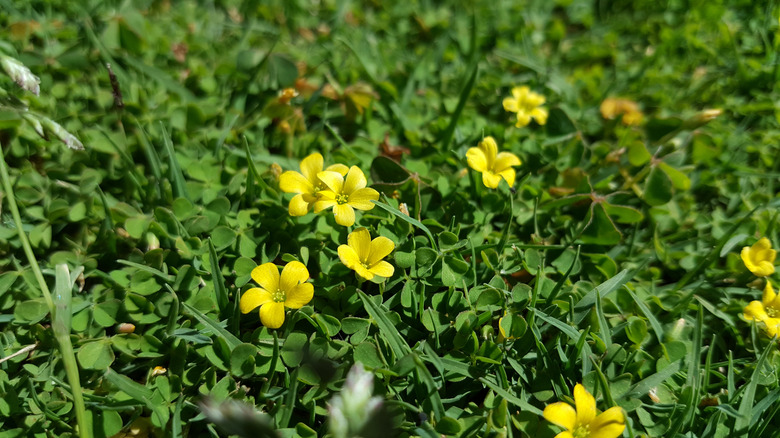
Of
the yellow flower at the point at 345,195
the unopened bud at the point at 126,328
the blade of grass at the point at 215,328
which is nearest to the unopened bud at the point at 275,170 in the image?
the yellow flower at the point at 345,195

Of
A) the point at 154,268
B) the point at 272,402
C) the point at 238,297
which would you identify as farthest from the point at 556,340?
the point at 154,268

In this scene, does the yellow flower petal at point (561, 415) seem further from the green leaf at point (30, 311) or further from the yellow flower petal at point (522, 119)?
the green leaf at point (30, 311)

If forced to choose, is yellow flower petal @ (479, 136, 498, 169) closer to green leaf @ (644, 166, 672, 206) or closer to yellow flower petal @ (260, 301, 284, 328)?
green leaf @ (644, 166, 672, 206)

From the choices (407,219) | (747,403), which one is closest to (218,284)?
(407,219)

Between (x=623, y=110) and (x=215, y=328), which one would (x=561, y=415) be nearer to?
(x=215, y=328)

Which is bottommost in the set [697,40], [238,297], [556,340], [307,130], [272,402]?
[272,402]

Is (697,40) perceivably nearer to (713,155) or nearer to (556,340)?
(713,155)
